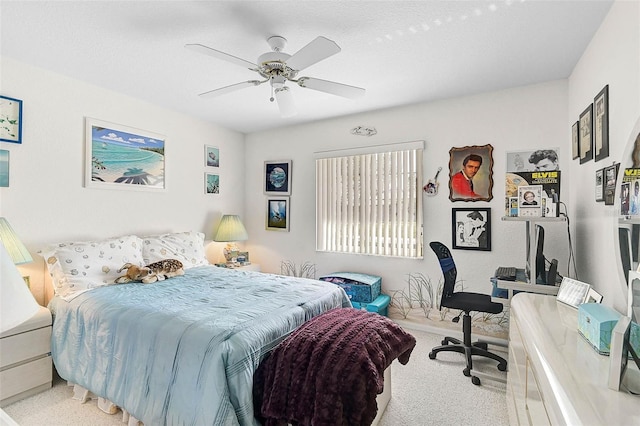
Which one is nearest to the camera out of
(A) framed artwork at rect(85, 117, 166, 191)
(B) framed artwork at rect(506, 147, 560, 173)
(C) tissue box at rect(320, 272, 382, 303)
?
(B) framed artwork at rect(506, 147, 560, 173)

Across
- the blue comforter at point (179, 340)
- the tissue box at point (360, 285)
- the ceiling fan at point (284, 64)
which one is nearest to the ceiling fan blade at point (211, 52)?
the ceiling fan at point (284, 64)

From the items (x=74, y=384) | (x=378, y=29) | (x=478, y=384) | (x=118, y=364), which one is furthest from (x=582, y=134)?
(x=74, y=384)

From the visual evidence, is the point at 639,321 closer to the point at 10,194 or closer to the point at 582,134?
the point at 582,134

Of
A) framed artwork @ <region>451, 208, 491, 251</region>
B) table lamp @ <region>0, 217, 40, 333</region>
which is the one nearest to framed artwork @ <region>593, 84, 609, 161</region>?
framed artwork @ <region>451, 208, 491, 251</region>

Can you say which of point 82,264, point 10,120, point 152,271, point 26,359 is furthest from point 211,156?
point 26,359

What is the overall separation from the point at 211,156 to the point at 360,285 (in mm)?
2678

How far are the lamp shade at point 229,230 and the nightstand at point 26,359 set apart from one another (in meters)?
2.04

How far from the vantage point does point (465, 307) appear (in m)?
2.64

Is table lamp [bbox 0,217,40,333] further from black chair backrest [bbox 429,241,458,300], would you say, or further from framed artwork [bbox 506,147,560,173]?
framed artwork [bbox 506,147,560,173]

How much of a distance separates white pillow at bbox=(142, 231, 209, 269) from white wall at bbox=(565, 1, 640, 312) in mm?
3561

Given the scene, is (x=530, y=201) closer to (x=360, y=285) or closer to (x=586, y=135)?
(x=586, y=135)

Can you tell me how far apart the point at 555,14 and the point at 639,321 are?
1864 mm

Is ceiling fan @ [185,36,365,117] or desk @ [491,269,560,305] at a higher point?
ceiling fan @ [185,36,365,117]

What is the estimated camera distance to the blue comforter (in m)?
1.62
